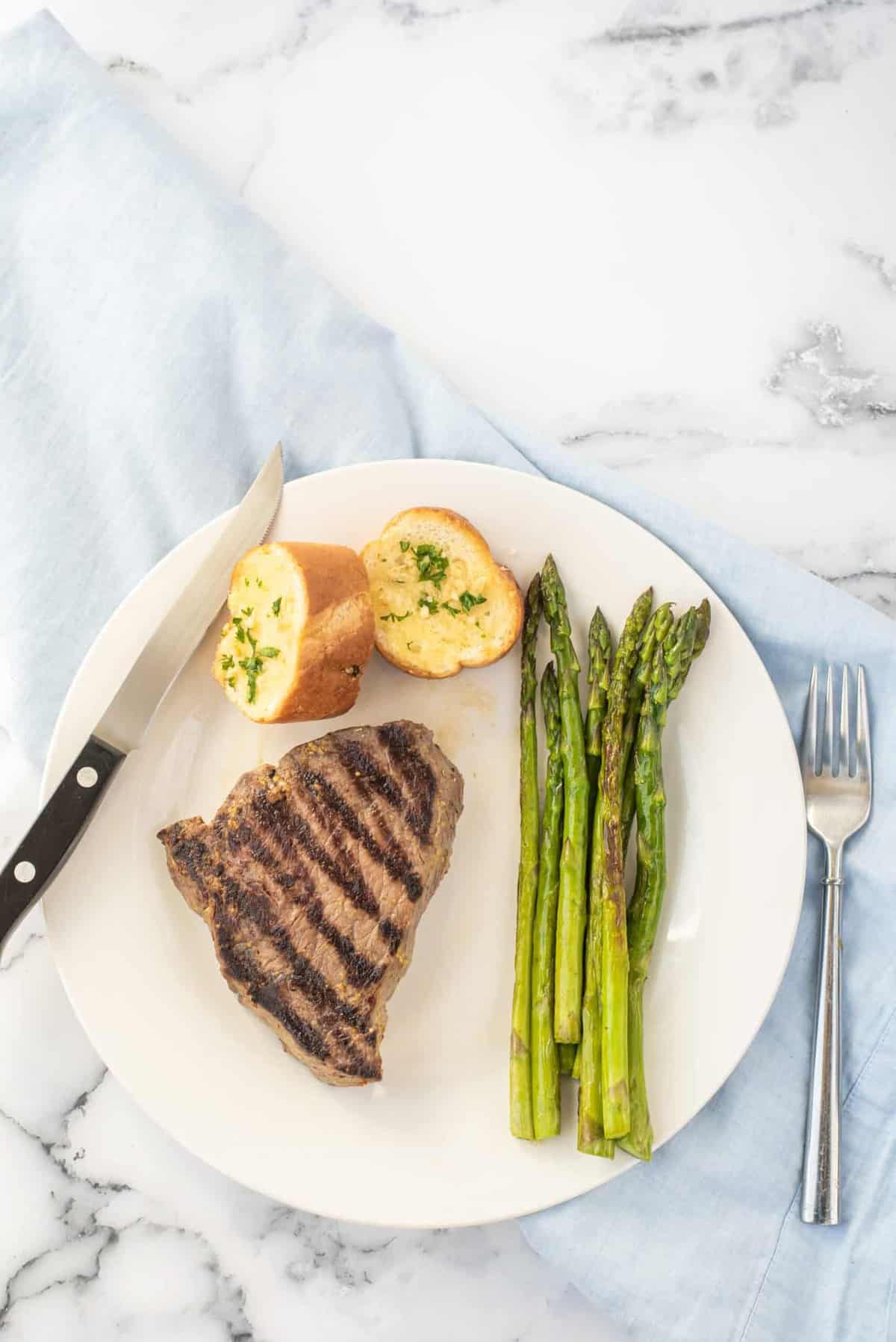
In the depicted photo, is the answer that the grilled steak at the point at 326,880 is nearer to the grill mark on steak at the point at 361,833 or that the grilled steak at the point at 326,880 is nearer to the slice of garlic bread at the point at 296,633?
the grill mark on steak at the point at 361,833

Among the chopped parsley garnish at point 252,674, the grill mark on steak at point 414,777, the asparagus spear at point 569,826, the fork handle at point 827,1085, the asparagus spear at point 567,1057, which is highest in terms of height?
the chopped parsley garnish at point 252,674

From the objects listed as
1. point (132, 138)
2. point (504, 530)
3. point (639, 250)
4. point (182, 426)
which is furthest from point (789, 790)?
point (132, 138)

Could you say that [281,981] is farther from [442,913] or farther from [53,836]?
[53,836]

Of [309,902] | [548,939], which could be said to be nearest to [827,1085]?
[548,939]

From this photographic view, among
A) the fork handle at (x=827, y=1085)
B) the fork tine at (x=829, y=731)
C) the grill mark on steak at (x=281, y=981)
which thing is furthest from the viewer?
the fork tine at (x=829, y=731)

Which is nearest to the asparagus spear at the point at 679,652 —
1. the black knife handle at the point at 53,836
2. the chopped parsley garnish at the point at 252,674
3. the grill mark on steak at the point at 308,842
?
the grill mark on steak at the point at 308,842

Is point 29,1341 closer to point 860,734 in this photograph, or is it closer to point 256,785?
point 256,785

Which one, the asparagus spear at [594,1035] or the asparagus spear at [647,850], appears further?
the asparagus spear at [647,850]

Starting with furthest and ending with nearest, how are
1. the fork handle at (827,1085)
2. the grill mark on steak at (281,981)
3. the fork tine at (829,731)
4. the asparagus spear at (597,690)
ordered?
the fork tine at (829,731), the asparagus spear at (597,690), the fork handle at (827,1085), the grill mark on steak at (281,981)
